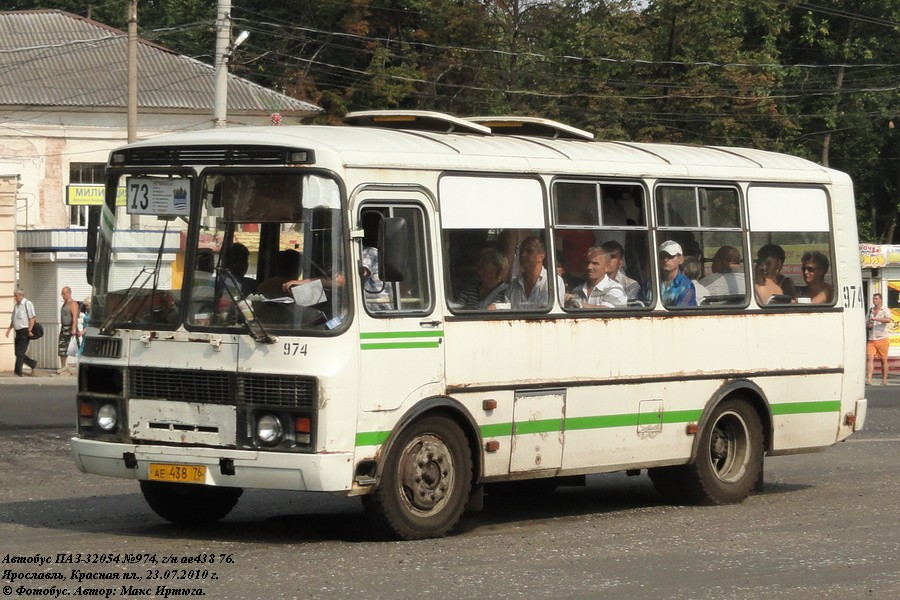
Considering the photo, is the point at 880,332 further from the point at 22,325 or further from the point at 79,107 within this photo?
the point at 79,107

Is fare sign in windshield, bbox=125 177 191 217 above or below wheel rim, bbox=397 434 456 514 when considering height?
above

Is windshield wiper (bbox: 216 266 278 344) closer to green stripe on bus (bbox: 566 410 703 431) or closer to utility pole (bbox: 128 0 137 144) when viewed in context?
green stripe on bus (bbox: 566 410 703 431)

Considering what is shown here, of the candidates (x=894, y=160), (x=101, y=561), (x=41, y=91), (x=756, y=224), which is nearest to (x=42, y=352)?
(x=41, y=91)

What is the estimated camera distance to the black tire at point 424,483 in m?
10.1

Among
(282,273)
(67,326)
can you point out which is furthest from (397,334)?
(67,326)

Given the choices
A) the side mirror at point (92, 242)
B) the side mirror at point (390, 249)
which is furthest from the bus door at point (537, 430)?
the side mirror at point (92, 242)

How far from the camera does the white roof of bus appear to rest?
1016cm

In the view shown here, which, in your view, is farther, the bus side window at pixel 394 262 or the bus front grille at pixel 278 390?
the bus side window at pixel 394 262

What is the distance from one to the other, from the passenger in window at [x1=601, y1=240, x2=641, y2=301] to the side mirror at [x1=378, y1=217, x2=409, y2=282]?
2.45m

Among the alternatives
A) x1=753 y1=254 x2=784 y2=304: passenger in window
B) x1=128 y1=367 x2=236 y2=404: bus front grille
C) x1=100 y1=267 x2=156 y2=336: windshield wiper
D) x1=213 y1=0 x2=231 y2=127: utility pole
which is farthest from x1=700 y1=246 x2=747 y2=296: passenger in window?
x1=213 y1=0 x2=231 y2=127: utility pole

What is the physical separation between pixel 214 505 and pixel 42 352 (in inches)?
933

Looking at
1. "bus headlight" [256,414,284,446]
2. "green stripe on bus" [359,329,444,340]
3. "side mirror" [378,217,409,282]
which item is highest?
"side mirror" [378,217,409,282]

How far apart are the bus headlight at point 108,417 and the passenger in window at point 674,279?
4340 millimetres

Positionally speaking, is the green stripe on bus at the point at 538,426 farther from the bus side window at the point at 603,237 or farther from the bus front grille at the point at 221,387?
the bus front grille at the point at 221,387
